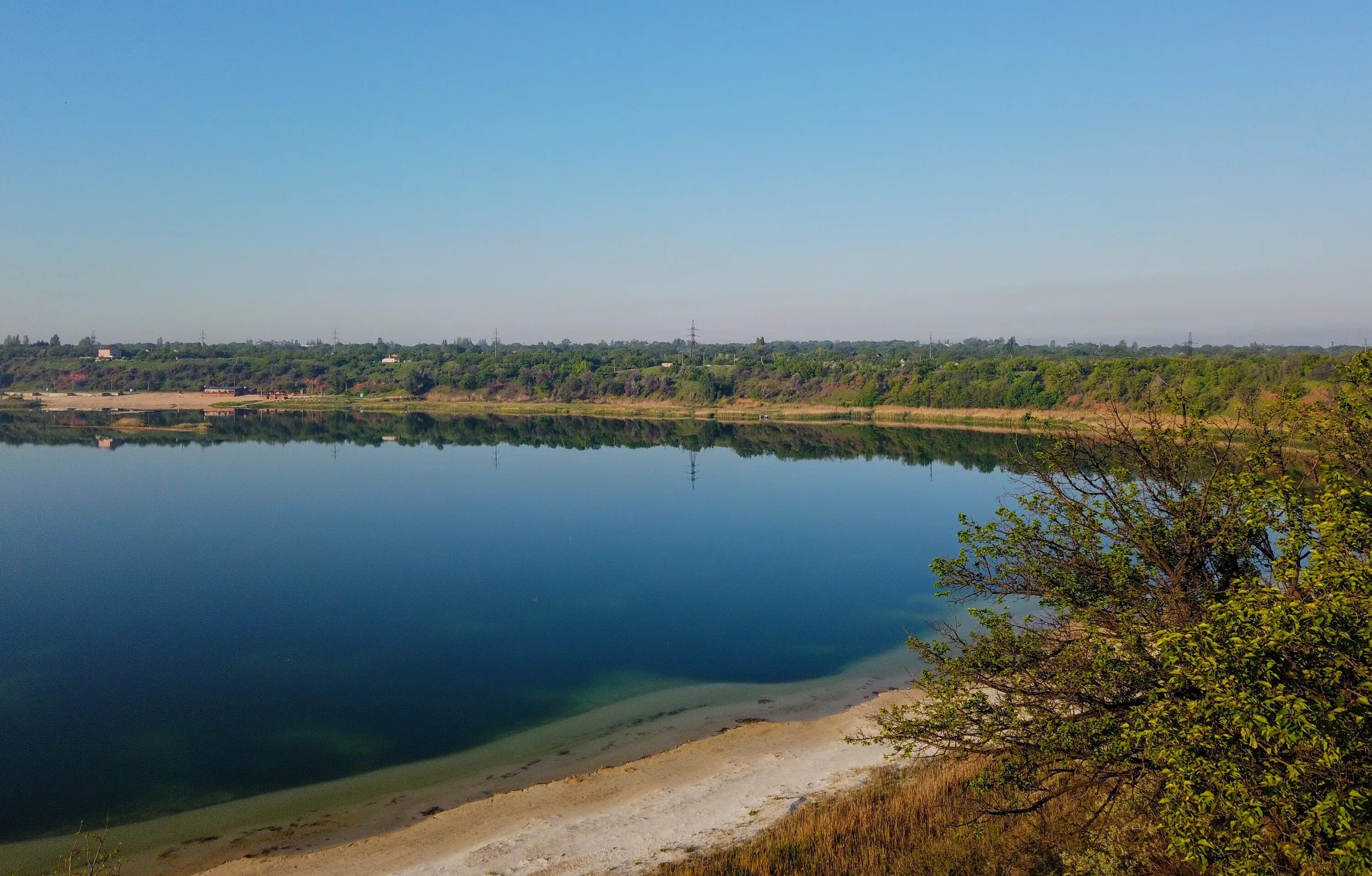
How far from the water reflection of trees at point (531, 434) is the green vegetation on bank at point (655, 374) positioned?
12621 mm

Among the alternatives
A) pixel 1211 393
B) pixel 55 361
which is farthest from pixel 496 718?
pixel 55 361

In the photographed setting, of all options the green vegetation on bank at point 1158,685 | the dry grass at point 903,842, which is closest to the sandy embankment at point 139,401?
the dry grass at point 903,842

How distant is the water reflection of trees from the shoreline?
1691 inches

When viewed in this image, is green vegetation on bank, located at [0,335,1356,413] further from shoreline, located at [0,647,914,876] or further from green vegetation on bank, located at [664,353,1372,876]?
green vegetation on bank, located at [664,353,1372,876]

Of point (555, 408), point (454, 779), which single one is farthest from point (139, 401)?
point (454, 779)

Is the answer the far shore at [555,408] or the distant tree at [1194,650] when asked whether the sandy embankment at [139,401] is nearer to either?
the far shore at [555,408]

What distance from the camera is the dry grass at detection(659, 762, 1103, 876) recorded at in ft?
35.4

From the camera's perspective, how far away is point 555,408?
114m

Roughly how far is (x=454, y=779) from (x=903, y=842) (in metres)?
8.66

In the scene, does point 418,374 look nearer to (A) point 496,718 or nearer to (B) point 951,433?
(B) point 951,433

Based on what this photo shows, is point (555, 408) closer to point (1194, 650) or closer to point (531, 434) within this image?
point (531, 434)

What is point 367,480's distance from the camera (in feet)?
185

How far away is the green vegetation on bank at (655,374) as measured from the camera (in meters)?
90.8

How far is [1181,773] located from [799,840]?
23.2 feet
